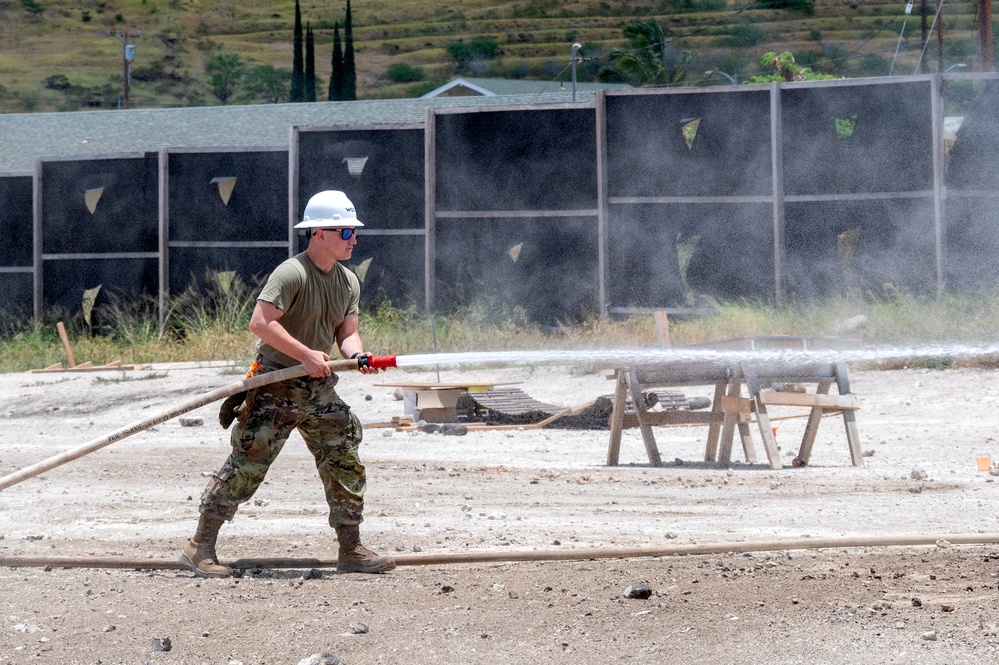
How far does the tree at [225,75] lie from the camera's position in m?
100

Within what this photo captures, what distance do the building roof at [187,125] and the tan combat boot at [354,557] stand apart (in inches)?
904

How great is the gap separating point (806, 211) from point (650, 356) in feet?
30.1

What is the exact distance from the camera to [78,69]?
113 metres

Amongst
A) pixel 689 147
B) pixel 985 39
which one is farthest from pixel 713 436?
pixel 985 39

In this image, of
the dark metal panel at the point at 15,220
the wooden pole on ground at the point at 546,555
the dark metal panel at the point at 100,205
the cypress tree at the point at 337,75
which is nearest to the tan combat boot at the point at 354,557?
the wooden pole on ground at the point at 546,555

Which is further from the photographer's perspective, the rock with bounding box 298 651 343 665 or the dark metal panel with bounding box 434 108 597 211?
the dark metal panel with bounding box 434 108 597 211

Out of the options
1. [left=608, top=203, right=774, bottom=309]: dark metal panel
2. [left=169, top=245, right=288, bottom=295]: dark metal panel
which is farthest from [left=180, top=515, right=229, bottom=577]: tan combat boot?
[left=169, top=245, right=288, bottom=295]: dark metal panel

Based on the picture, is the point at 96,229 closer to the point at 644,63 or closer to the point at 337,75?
the point at 644,63

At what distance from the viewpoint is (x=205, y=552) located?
6.55 meters

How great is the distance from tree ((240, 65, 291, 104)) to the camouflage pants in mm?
88810

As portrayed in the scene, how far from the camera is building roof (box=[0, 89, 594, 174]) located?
3033cm

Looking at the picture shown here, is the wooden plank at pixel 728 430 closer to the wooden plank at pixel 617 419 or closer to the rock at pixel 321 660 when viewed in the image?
the wooden plank at pixel 617 419

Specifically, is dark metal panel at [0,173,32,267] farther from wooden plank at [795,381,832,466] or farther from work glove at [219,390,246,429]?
work glove at [219,390,246,429]

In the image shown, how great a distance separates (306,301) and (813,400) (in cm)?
481
